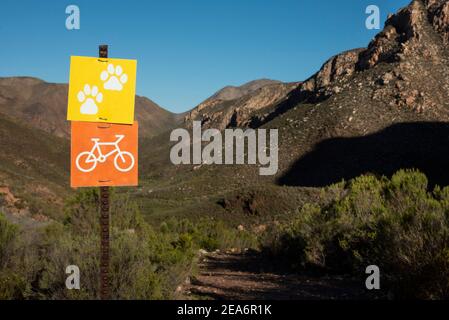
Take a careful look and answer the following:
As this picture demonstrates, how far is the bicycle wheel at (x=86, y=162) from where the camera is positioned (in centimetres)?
500

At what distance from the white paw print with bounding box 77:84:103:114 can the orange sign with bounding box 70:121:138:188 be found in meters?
0.14

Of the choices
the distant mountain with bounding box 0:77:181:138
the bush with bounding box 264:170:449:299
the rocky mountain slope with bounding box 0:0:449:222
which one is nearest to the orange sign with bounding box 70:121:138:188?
the bush with bounding box 264:170:449:299

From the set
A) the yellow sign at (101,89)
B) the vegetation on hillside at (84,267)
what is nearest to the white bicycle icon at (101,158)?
the yellow sign at (101,89)

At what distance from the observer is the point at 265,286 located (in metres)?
9.98

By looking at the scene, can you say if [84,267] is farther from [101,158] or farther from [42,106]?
[42,106]

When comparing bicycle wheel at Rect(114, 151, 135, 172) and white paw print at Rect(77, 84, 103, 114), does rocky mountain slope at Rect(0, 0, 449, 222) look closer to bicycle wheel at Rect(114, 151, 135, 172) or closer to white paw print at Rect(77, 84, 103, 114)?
bicycle wheel at Rect(114, 151, 135, 172)

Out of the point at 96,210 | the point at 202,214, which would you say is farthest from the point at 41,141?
the point at 96,210

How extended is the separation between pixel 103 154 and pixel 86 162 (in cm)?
20

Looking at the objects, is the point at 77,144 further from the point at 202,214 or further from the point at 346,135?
the point at 346,135

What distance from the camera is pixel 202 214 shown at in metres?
36.3

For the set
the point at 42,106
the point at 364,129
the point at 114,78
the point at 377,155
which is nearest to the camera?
the point at 114,78

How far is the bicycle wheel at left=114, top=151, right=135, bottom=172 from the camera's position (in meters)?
5.15

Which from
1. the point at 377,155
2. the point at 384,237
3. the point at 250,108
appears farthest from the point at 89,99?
the point at 250,108
